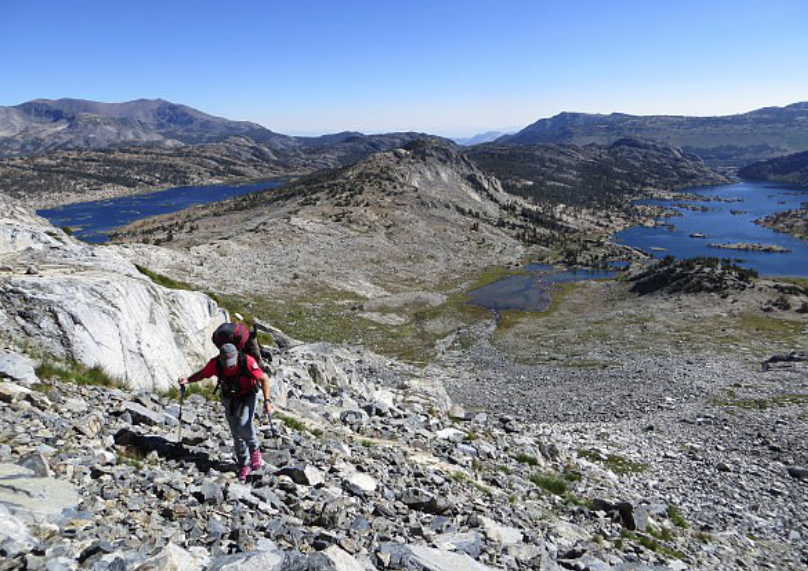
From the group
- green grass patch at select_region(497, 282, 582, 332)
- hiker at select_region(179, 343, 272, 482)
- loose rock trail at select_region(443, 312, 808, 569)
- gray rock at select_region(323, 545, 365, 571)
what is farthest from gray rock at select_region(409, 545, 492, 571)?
green grass patch at select_region(497, 282, 582, 332)

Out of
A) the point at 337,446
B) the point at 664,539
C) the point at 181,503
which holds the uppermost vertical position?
the point at 181,503

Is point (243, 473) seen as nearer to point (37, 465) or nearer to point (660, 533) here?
point (37, 465)

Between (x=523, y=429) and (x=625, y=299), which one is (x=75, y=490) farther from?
(x=625, y=299)

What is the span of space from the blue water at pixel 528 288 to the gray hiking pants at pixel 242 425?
78487 mm

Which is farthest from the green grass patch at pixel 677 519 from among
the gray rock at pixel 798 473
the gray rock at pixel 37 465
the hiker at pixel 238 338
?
the gray rock at pixel 37 465

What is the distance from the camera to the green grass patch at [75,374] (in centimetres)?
1213

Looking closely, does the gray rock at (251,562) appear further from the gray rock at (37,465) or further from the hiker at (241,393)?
the hiker at (241,393)

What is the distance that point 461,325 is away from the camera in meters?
74.9

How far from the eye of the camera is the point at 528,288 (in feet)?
337

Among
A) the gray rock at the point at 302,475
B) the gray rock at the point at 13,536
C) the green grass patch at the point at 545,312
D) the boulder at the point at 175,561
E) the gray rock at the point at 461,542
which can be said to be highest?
the gray rock at the point at 13,536

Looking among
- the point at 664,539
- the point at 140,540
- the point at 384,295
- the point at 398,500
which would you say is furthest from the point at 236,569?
the point at 384,295

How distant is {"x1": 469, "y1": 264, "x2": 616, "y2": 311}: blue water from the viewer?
89.9 meters

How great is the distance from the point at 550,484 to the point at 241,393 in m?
12.9

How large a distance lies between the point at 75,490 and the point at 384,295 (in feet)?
259
